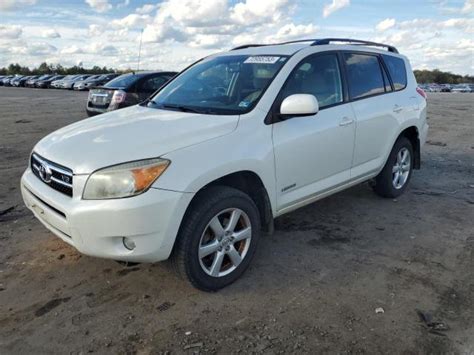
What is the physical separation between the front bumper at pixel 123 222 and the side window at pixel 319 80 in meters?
1.52

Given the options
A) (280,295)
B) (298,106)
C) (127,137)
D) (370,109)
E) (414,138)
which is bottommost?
(280,295)

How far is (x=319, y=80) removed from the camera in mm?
4223

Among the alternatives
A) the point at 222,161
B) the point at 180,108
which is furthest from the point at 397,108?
the point at 222,161

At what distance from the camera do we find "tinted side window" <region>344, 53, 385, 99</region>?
459 centimetres

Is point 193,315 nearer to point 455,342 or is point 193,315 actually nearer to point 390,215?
point 455,342

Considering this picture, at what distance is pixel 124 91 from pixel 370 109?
6.44 m

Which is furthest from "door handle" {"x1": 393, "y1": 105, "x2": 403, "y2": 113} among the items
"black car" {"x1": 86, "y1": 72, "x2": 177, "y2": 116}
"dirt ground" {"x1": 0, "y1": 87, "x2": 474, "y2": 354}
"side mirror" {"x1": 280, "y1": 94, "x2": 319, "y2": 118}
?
"black car" {"x1": 86, "y1": 72, "x2": 177, "y2": 116}

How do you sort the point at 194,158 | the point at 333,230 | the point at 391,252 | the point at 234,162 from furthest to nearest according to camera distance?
the point at 333,230 → the point at 391,252 → the point at 234,162 → the point at 194,158

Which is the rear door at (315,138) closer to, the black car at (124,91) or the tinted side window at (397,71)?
the tinted side window at (397,71)

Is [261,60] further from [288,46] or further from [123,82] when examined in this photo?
[123,82]

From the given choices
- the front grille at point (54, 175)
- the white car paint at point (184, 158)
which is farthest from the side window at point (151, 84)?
the front grille at point (54, 175)

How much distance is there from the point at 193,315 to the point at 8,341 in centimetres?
118

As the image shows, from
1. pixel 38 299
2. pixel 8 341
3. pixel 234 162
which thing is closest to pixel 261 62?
pixel 234 162

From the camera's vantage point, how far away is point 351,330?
2.91m
